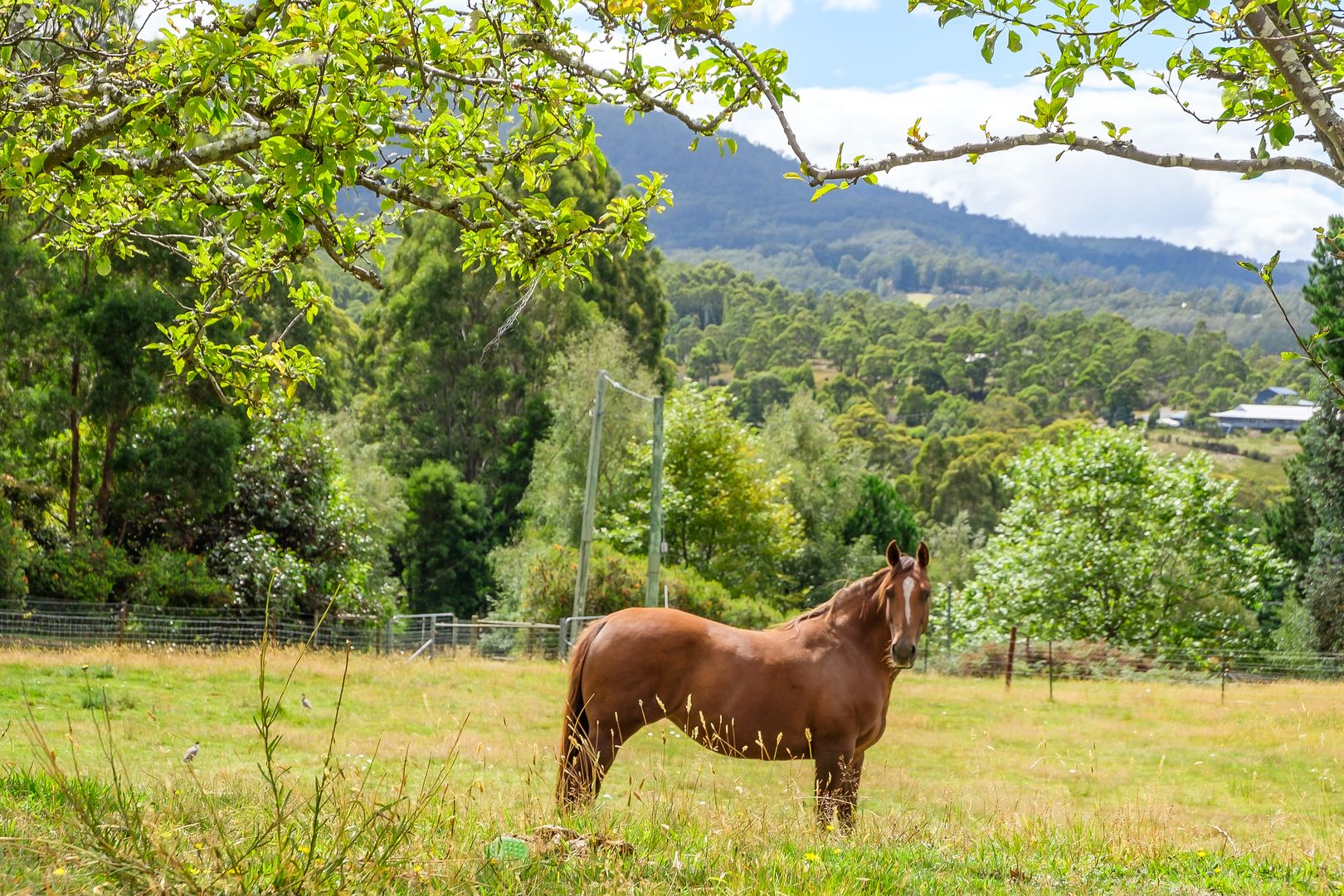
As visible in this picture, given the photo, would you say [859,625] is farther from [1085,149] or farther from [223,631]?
[223,631]

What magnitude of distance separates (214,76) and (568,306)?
145 feet

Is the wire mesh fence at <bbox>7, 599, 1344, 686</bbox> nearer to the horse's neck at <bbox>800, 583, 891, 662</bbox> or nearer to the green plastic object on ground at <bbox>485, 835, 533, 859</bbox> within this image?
the horse's neck at <bbox>800, 583, 891, 662</bbox>

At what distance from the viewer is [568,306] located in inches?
1921

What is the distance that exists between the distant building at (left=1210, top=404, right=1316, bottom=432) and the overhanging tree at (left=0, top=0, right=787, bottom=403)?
137 metres

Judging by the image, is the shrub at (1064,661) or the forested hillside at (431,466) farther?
the shrub at (1064,661)

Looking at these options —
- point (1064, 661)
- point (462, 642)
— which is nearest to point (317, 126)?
point (1064, 661)

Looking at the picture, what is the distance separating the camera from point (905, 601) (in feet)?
24.1

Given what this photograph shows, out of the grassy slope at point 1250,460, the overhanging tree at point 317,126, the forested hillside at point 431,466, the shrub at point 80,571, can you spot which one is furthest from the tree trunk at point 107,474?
the grassy slope at point 1250,460

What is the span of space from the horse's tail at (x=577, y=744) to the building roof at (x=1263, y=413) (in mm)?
137148

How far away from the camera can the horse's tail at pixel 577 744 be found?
20.9 feet

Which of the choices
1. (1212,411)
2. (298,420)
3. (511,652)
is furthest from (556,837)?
(1212,411)

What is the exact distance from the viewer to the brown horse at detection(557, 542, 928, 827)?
7402mm

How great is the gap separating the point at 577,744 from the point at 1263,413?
149m

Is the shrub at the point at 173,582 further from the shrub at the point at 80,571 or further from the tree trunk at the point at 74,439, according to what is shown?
the tree trunk at the point at 74,439
